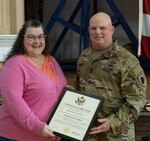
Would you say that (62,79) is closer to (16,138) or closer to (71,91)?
(71,91)

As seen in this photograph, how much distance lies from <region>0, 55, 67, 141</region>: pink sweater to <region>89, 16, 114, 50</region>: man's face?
1.08ft

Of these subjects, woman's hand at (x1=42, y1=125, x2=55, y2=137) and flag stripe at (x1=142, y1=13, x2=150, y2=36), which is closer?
woman's hand at (x1=42, y1=125, x2=55, y2=137)

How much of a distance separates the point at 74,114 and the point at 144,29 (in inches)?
60.0

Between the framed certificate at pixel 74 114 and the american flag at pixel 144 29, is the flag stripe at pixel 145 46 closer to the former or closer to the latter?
the american flag at pixel 144 29

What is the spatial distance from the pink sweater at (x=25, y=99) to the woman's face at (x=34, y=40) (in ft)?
0.24

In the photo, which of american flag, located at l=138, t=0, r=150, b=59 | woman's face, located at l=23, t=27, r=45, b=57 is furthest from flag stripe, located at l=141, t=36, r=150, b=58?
woman's face, located at l=23, t=27, r=45, b=57

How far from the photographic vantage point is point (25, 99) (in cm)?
203

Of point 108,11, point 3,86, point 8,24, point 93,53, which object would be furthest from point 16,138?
point 108,11

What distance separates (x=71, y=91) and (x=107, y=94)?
191 mm

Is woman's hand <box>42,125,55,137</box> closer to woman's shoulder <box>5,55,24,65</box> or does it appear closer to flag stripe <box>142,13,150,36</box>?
woman's shoulder <box>5,55,24,65</box>

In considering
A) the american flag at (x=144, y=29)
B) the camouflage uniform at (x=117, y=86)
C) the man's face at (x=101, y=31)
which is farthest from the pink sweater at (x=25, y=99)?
the american flag at (x=144, y=29)

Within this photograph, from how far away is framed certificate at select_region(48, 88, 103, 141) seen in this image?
196cm

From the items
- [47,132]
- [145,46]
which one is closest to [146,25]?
[145,46]

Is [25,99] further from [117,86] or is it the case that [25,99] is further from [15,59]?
[117,86]
